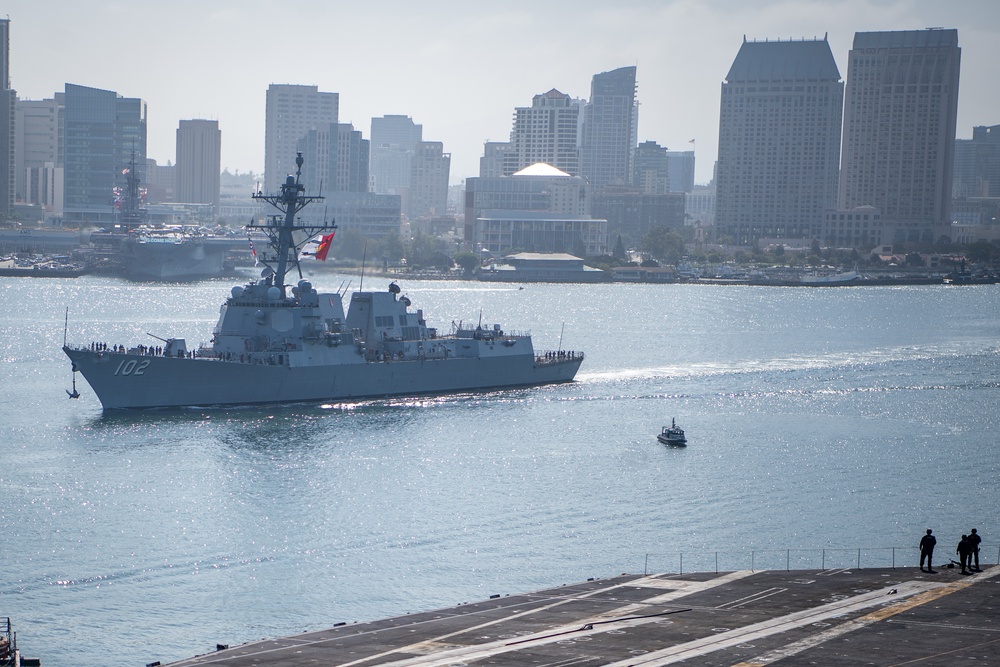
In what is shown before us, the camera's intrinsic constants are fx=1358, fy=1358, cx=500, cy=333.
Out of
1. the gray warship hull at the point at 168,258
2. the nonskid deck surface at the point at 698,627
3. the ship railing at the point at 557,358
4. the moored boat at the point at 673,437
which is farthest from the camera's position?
the gray warship hull at the point at 168,258

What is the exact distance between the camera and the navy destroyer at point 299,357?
5403 centimetres

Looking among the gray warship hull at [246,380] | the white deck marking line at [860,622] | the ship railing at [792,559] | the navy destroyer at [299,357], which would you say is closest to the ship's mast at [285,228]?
the navy destroyer at [299,357]

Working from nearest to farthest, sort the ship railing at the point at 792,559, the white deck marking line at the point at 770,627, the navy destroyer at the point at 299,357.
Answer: the white deck marking line at the point at 770,627
the ship railing at the point at 792,559
the navy destroyer at the point at 299,357

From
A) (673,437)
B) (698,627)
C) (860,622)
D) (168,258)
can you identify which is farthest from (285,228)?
(168,258)

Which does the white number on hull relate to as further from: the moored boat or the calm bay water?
the moored boat

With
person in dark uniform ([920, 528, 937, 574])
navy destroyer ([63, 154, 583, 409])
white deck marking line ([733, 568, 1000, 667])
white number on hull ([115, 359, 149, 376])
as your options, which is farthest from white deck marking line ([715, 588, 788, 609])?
white number on hull ([115, 359, 149, 376])

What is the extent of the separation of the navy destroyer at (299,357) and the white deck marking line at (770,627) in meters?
34.6

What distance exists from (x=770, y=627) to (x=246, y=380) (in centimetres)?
3551

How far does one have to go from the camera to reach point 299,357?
57.0 meters

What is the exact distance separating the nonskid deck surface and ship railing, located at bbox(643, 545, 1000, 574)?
5442mm

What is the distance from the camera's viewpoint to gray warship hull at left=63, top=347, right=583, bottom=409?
5366cm

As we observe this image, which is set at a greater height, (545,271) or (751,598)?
(545,271)

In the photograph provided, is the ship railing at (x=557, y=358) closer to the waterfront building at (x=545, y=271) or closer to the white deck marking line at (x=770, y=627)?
the white deck marking line at (x=770, y=627)

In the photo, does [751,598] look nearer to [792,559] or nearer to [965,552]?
[965,552]
